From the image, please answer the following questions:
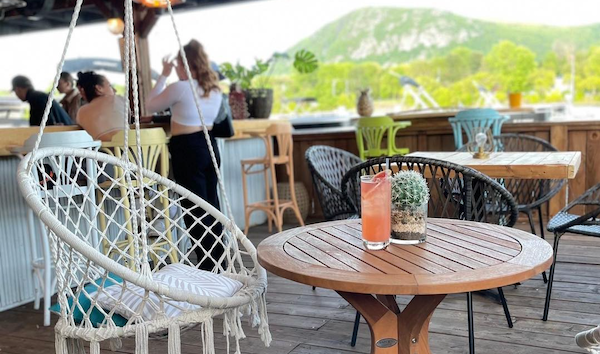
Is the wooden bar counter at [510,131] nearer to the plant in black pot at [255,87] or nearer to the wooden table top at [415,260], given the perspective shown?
the plant in black pot at [255,87]

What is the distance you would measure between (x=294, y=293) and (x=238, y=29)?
324 inches

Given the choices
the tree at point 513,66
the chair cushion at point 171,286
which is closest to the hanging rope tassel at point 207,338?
the chair cushion at point 171,286

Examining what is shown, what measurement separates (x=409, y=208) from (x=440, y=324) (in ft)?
4.19

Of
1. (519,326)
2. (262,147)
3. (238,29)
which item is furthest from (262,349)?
(238,29)

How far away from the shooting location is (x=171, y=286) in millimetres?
1590

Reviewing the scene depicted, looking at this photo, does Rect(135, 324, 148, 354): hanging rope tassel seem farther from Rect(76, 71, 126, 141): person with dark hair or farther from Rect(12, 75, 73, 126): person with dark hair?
Rect(12, 75, 73, 126): person with dark hair

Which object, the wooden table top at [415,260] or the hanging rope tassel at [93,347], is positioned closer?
the wooden table top at [415,260]

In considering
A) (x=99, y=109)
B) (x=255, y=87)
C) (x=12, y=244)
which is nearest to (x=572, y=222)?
(x=99, y=109)

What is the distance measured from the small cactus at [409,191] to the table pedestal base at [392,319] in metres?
0.25

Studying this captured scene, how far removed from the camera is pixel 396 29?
12367mm

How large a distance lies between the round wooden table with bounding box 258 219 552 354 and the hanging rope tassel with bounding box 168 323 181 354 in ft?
1.00

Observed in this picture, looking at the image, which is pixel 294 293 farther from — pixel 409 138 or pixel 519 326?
pixel 409 138

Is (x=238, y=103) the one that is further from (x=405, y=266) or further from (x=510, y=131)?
(x=405, y=266)

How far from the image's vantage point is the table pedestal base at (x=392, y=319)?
134 centimetres
